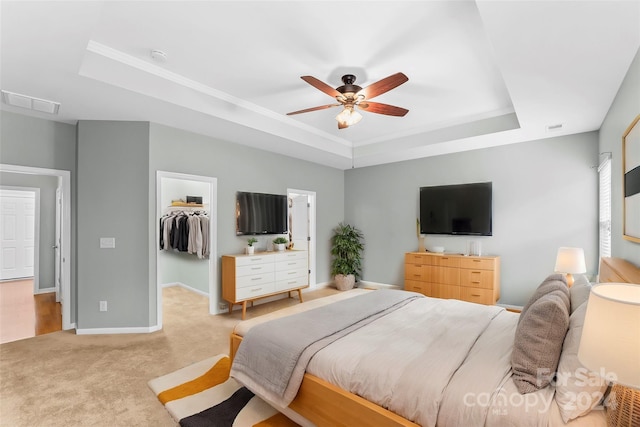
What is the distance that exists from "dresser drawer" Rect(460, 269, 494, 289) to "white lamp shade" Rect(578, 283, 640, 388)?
3725 millimetres

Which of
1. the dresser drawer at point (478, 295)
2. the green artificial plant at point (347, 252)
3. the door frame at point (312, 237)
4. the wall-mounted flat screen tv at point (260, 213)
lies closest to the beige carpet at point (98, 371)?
the wall-mounted flat screen tv at point (260, 213)

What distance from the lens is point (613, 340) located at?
0.94 metres

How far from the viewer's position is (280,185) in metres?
5.28

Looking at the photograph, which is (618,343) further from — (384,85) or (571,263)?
(571,263)

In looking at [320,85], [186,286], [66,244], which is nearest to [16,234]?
[186,286]

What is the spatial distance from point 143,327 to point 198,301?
1409 millimetres

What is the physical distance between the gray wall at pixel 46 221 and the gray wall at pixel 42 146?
2968 mm

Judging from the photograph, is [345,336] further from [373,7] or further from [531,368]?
[373,7]

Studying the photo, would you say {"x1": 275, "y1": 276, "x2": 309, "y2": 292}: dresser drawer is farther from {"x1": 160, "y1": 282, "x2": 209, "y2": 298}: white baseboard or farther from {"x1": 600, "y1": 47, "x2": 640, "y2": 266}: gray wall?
{"x1": 600, "y1": 47, "x2": 640, "y2": 266}: gray wall

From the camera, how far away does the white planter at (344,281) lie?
19.3 feet

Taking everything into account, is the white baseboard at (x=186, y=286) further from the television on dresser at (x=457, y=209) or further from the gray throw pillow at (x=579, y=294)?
the gray throw pillow at (x=579, y=294)

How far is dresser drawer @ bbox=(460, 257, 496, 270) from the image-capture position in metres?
4.41

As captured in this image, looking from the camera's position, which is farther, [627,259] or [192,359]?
[192,359]

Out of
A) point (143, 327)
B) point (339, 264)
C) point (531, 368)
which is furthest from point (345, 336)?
point (339, 264)
